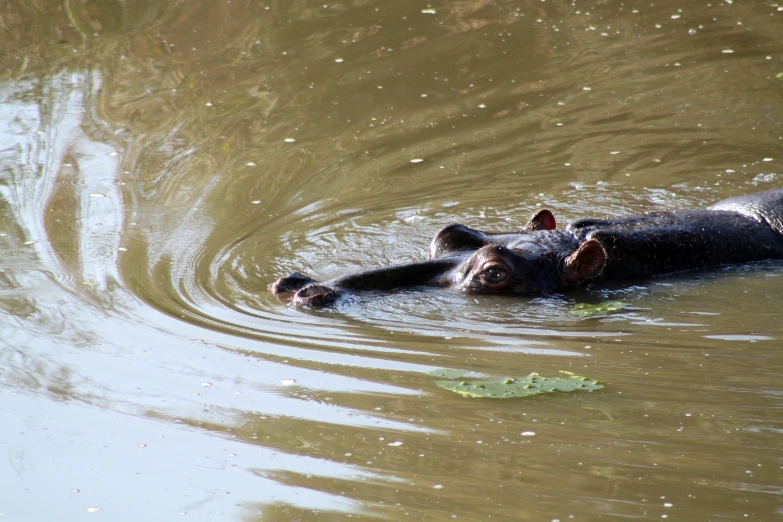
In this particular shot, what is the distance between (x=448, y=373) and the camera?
4.96 meters

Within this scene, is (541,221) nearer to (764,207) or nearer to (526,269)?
(526,269)

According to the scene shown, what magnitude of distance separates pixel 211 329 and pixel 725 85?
26.9ft

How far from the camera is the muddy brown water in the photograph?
3848mm

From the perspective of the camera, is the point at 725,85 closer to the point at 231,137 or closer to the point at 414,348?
the point at 231,137

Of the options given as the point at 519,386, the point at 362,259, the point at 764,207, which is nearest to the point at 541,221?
the point at 362,259

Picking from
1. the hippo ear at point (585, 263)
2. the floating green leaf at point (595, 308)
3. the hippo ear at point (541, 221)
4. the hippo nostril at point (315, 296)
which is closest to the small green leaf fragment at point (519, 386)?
the floating green leaf at point (595, 308)

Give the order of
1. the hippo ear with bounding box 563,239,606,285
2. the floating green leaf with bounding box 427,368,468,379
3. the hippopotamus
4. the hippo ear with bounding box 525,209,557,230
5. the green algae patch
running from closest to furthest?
the green algae patch < the floating green leaf with bounding box 427,368,468,379 < the hippopotamus < the hippo ear with bounding box 563,239,606,285 < the hippo ear with bounding box 525,209,557,230

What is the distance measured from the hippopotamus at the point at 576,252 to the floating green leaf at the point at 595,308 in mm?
421

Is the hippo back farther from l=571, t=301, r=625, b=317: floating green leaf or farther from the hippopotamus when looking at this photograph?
l=571, t=301, r=625, b=317: floating green leaf

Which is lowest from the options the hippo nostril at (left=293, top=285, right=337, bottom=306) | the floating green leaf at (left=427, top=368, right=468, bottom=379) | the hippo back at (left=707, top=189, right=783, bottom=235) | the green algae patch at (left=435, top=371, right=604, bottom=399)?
the green algae patch at (left=435, top=371, right=604, bottom=399)

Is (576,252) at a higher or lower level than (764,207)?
lower

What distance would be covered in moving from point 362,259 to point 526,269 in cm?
138

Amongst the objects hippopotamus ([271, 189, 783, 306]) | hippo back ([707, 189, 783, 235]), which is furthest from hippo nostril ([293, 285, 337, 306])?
hippo back ([707, 189, 783, 235])

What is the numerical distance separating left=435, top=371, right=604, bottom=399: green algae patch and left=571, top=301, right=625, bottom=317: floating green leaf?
54.8 inches
